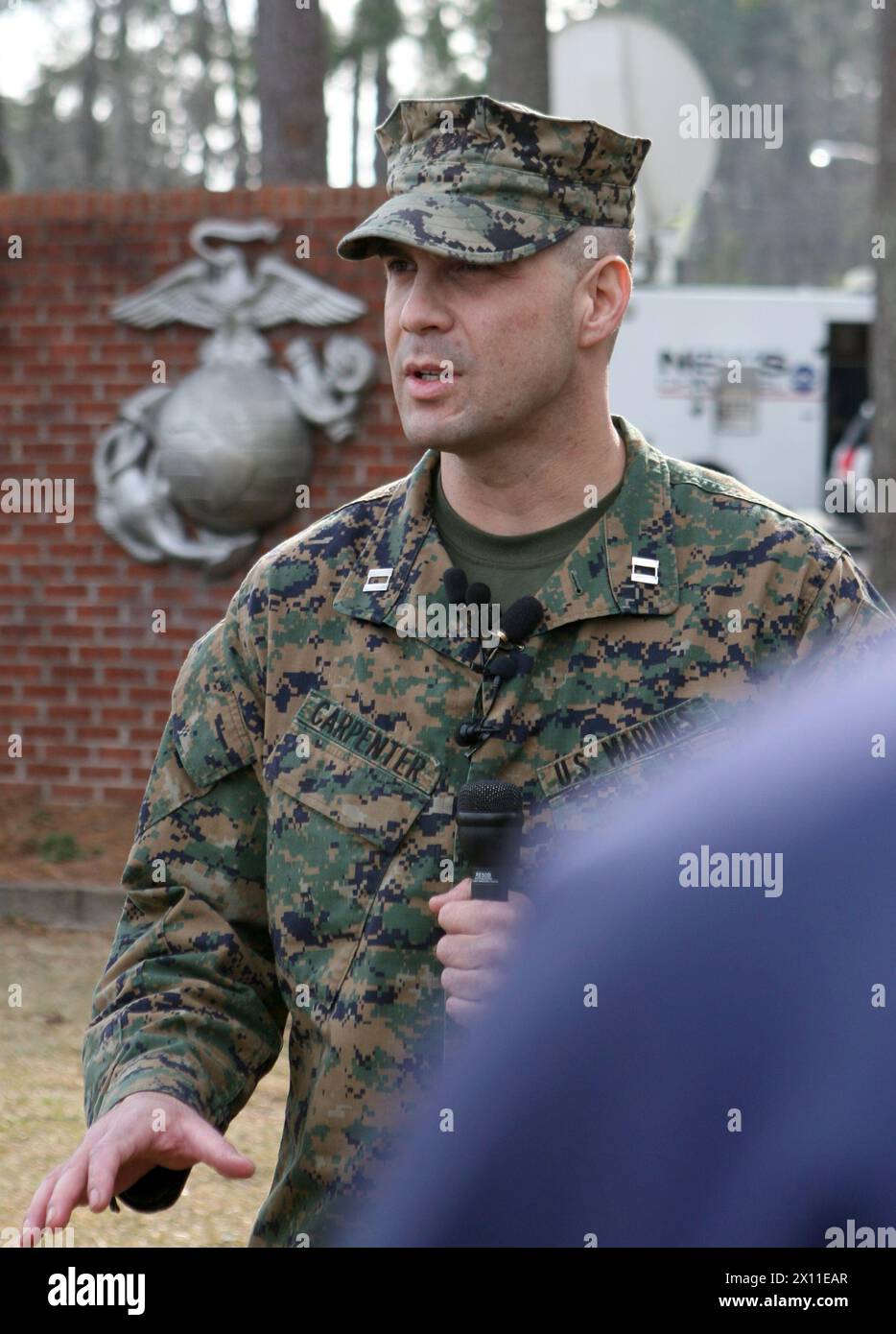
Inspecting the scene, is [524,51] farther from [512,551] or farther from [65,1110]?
[512,551]

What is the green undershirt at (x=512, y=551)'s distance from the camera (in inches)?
94.8

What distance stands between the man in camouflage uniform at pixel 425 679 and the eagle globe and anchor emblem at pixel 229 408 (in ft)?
16.7

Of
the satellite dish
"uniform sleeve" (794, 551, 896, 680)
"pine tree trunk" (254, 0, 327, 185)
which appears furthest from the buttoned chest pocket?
the satellite dish

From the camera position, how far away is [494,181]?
2367 millimetres

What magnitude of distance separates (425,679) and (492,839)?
16.6 inches

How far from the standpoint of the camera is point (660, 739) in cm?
227

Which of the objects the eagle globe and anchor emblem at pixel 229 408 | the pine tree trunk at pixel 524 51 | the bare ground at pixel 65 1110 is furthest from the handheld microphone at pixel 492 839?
the pine tree trunk at pixel 524 51

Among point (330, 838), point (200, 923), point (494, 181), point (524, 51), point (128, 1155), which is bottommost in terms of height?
point (128, 1155)

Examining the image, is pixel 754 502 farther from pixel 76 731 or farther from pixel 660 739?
pixel 76 731

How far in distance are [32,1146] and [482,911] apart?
11.8ft

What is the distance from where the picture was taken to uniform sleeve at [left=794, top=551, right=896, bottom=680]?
2.19 metres

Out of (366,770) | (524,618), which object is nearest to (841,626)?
(524,618)
